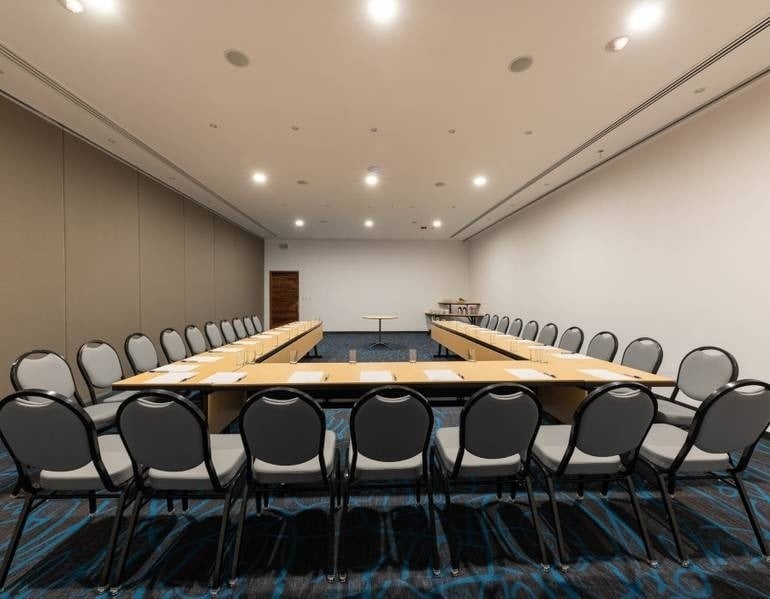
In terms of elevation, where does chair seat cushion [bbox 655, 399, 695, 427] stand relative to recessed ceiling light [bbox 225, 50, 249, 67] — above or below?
below

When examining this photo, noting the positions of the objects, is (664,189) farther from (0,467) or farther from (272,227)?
(272,227)

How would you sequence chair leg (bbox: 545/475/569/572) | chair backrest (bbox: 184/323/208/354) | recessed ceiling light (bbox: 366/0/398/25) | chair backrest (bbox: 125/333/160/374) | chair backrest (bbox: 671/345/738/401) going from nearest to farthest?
chair leg (bbox: 545/475/569/572)
recessed ceiling light (bbox: 366/0/398/25)
chair backrest (bbox: 671/345/738/401)
chair backrest (bbox: 125/333/160/374)
chair backrest (bbox: 184/323/208/354)

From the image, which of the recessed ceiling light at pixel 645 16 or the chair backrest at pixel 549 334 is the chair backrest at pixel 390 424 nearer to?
the recessed ceiling light at pixel 645 16

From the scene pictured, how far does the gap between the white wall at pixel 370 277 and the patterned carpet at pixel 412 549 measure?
9084mm

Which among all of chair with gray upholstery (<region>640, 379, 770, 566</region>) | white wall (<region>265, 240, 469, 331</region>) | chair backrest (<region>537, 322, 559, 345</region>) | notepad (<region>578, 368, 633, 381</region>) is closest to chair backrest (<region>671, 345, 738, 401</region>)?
notepad (<region>578, 368, 633, 381</region>)

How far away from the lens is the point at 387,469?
172 centimetres

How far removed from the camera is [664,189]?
4121 mm

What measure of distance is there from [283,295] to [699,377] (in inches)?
419

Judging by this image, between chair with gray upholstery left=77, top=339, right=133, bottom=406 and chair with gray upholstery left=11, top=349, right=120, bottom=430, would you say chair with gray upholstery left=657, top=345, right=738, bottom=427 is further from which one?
chair with gray upholstery left=77, top=339, right=133, bottom=406

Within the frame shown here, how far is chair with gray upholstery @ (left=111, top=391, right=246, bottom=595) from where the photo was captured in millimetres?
1479

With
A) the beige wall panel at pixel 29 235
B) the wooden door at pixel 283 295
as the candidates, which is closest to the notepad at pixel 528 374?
the beige wall panel at pixel 29 235

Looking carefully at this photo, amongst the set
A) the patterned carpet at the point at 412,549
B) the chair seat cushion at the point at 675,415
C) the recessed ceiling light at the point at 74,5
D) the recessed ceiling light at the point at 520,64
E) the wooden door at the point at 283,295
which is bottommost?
the patterned carpet at the point at 412,549

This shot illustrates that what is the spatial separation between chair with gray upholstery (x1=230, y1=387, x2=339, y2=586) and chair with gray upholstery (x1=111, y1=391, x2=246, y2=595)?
152 mm

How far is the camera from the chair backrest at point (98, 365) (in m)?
2.94
